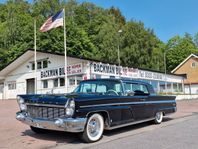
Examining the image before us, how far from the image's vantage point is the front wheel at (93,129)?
270 inches

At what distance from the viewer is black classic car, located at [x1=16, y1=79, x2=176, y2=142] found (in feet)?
21.4

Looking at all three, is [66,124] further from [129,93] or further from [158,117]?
[158,117]

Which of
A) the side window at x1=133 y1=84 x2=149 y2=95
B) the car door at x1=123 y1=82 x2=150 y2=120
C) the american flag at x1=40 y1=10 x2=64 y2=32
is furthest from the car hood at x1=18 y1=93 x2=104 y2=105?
the american flag at x1=40 y1=10 x2=64 y2=32

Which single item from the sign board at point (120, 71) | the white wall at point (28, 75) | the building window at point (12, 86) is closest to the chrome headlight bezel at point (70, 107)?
the sign board at point (120, 71)

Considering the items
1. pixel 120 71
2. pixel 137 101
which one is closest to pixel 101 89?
pixel 137 101

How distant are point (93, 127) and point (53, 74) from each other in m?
21.9

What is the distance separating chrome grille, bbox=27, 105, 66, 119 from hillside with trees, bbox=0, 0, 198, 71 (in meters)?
34.4

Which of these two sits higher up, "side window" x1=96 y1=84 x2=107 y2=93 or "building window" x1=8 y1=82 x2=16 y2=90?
"building window" x1=8 y1=82 x2=16 y2=90

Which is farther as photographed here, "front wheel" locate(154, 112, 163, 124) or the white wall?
the white wall

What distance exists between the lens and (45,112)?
698cm

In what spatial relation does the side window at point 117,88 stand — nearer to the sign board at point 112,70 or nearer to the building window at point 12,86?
the sign board at point 112,70

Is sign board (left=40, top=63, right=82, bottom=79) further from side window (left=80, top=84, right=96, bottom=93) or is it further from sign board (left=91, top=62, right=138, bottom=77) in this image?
side window (left=80, top=84, right=96, bottom=93)

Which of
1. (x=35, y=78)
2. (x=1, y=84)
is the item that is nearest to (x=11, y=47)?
(x=1, y=84)

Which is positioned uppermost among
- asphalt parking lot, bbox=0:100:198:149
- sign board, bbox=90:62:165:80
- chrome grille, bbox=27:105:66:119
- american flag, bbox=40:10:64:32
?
american flag, bbox=40:10:64:32
